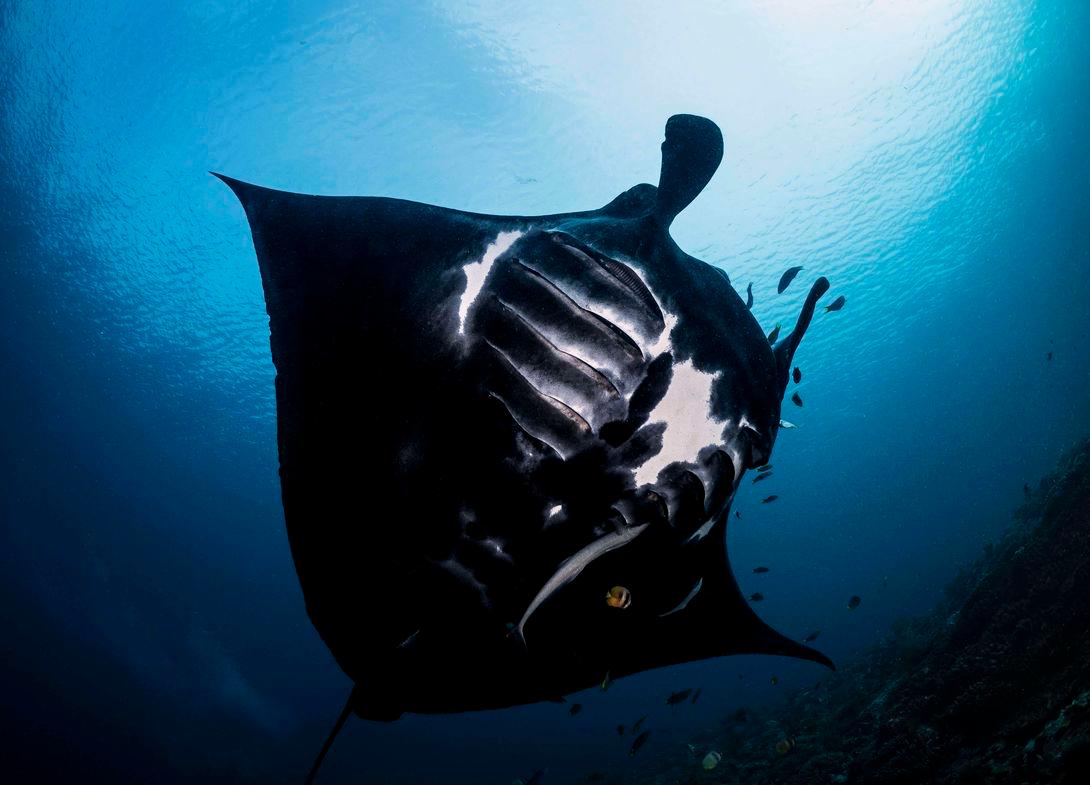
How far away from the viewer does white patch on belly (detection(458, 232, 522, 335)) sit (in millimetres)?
1764

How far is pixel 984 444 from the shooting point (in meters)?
56.4

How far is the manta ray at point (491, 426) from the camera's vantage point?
1.64 m

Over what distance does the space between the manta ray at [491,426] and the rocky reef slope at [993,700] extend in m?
4.56

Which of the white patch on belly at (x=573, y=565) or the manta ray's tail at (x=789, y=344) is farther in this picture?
the manta ray's tail at (x=789, y=344)

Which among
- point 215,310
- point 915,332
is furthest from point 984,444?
point 215,310

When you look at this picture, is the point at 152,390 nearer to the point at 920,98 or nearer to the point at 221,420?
the point at 221,420

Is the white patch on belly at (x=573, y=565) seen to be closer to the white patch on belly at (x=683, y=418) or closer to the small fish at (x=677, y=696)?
the white patch on belly at (x=683, y=418)

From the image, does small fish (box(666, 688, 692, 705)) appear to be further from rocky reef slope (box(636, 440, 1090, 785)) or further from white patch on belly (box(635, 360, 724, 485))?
white patch on belly (box(635, 360, 724, 485))

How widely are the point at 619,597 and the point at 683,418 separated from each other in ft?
2.38

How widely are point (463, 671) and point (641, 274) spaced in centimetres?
153

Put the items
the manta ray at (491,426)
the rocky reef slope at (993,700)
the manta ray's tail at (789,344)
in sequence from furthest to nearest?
the rocky reef slope at (993,700), the manta ray's tail at (789,344), the manta ray at (491,426)

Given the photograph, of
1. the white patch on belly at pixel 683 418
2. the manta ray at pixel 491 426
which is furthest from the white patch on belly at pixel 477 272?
the white patch on belly at pixel 683 418

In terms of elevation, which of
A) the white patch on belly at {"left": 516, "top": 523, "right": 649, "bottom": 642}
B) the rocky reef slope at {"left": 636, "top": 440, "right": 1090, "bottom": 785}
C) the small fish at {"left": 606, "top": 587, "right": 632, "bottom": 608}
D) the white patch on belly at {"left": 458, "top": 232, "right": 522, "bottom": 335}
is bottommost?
the rocky reef slope at {"left": 636, "top": 440, "right": 1090, "bottom": 785}

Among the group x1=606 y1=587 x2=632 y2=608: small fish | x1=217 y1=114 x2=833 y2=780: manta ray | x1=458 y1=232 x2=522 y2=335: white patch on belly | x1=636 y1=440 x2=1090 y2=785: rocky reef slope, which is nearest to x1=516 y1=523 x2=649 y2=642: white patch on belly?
x1=217 y1=114 x2=833 y2=780: manta ray
